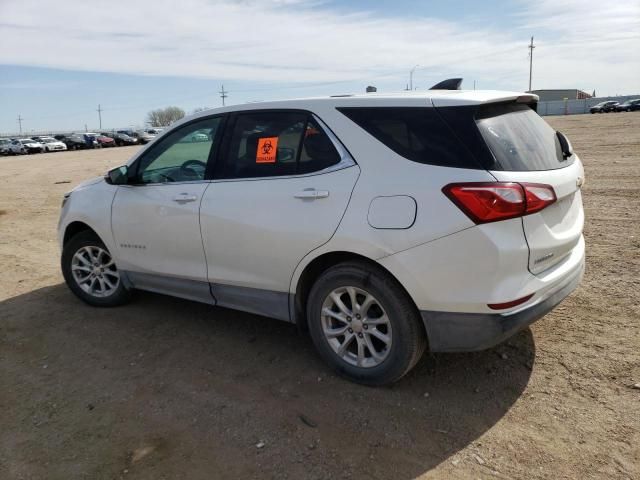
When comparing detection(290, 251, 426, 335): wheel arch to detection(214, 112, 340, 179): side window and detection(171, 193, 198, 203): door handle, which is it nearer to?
detection(214, 112, 340, 179): side window

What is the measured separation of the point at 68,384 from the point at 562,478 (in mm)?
3114

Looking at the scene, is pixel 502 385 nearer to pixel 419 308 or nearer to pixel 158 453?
pixel 419 308

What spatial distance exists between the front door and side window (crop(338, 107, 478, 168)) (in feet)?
4.46

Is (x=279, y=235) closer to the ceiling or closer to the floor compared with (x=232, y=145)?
closer to the floor

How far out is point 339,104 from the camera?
3502 millimetres

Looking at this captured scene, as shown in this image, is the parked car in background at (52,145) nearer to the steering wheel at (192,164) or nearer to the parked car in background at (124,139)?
the parked car in background at (124,139)

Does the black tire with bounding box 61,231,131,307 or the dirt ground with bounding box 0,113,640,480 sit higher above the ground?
the black tire with bounding box 61,231,131,307

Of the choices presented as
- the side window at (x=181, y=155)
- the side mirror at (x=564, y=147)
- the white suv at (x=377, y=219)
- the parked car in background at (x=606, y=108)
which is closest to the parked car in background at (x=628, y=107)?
the parked car in background at (x=606, y=108)

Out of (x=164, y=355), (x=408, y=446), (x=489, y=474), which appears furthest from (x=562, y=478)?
(x=164, y=355)

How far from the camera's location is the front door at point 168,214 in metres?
4.09

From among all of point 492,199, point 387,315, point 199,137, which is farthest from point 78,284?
point 492,199

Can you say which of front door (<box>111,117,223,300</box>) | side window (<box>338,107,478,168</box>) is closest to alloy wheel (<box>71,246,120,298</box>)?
front door (<box>111,117,223,300</box>)

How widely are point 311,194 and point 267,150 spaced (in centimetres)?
60

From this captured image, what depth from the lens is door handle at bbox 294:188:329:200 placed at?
3.35 meters
